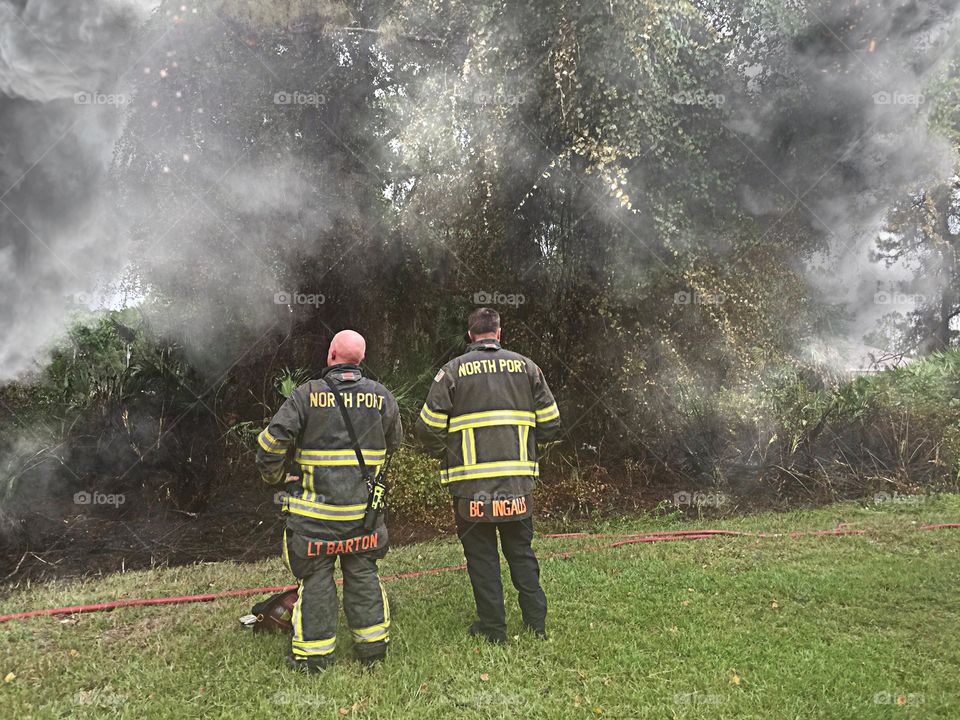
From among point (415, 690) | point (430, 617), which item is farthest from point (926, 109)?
point (415, 690)

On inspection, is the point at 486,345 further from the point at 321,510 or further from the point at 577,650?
the point at 577,650

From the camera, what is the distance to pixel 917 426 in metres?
8.41

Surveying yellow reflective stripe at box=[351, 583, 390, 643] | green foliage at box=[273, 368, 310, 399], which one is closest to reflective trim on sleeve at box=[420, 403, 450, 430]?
yellow reflective stripe at box=[351, 583, 390, 643]

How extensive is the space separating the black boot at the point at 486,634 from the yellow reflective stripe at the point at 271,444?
1.47 m

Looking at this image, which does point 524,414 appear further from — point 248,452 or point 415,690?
point 248,452

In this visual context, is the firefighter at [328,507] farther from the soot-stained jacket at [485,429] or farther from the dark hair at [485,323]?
the dark hair at [485,323]

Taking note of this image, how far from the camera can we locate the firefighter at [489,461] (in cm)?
375

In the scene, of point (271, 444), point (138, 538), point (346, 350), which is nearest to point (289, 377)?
point (138, 538)

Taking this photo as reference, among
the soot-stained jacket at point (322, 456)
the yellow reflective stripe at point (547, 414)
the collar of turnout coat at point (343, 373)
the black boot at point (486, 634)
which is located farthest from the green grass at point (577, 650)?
the collar of turnout coat at point (343, 373)

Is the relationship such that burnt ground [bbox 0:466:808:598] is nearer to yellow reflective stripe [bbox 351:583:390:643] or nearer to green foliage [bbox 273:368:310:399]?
green foliage [bbox 273:368:310:399]

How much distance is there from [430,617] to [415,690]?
96 centimetres

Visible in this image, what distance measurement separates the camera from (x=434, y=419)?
3.80 meters

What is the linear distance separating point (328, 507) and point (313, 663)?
0.77 meters

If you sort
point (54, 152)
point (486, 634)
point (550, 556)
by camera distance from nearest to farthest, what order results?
point (486, 634)
point (550, 556)
point (54, 152)
